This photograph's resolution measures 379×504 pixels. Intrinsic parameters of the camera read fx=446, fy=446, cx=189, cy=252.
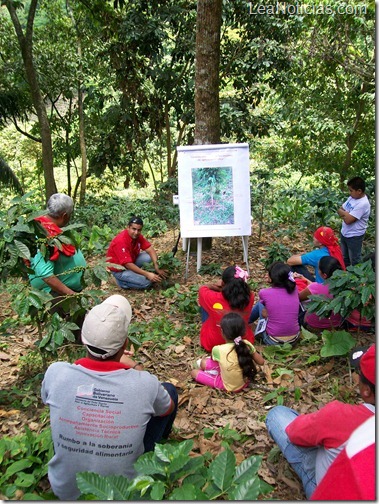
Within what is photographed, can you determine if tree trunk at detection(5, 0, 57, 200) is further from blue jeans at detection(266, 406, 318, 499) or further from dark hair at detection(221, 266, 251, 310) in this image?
blue jeans at detection(266, 406, 318, 499)

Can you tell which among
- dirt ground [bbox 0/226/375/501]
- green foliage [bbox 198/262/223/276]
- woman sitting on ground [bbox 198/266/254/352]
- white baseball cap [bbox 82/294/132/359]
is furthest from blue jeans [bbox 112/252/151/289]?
white baseball cap [bbox 82/294/132/359]

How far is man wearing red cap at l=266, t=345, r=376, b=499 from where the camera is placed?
1918 millimetres

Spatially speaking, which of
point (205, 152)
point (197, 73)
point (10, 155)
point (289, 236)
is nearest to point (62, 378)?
point (205, 152)

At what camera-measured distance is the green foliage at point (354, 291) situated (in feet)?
10.9

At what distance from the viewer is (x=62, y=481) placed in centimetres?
219

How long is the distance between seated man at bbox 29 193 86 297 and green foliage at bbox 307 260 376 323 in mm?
1962

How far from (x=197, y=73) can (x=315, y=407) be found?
4.62 metres

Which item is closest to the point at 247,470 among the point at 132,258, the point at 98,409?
the point at 98,409

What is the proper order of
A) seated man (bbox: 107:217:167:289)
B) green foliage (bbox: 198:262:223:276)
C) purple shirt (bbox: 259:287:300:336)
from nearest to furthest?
purple shirt (bbox: 259:287:300:336) < seated man (bbox: 107:217:167:289) < green foliage (bbox: 198:262:223:276)

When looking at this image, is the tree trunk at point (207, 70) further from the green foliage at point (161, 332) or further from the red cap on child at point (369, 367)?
the red cap on child at point (369, 367)

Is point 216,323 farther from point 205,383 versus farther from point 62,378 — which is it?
point 62,378

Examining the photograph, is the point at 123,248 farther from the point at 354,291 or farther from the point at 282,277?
the point at 354,291

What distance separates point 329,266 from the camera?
4277mm

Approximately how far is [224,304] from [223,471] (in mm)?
2194
